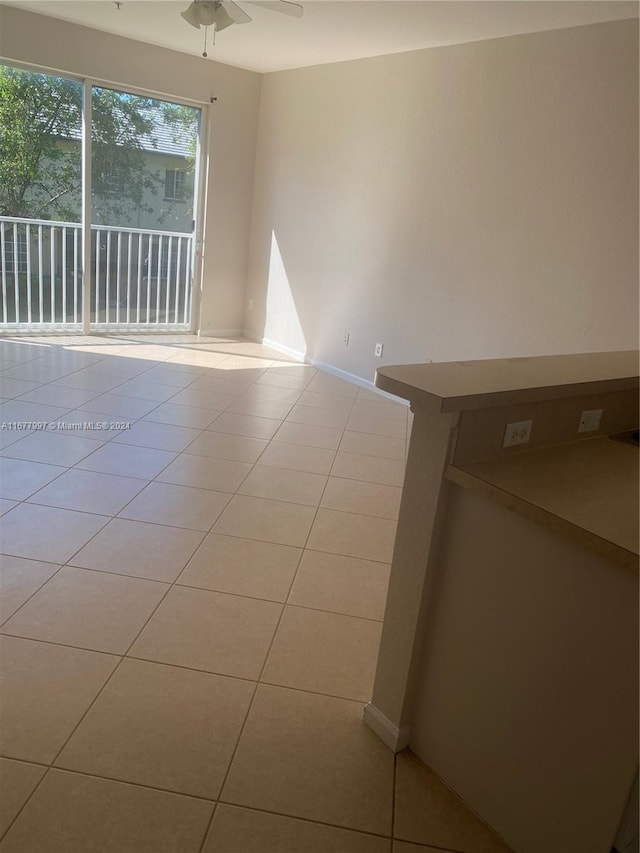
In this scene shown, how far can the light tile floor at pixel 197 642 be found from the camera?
1.39 metres

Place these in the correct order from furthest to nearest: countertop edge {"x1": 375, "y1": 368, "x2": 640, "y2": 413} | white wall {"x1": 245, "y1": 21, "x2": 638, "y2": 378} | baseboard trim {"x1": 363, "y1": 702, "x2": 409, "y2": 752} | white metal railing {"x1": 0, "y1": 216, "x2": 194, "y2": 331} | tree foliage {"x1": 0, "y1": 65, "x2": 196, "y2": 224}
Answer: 1. white metal railing {"x1": 0, "y1": 216, "x2": 194, "y2": 331}
2. tree foliage {"x1": 0, "y1": 65, "x2": 196, "y2": 224}
3. white wall {"x1": 245, "y1": 21, "x2": 638, "y2": 378}
4. baseboard trim {"x1": 363, "y1": 702, "x2": 409, "y2": 752}
5. countertop edge {"x1": 375, "y1": 368, "x2": 640, "y2": 413}

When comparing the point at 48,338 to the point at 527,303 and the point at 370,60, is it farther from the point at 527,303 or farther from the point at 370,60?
the point at 527,303

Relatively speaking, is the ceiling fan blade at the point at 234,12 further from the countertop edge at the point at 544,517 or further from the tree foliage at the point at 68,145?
the countertop edge at the point at 544,517

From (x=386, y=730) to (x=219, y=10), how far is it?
360 centimetres

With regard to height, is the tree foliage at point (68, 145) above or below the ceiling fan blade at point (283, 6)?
below

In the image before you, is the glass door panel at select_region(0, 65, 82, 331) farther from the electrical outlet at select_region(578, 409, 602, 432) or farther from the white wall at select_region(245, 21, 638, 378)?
the electrical outlet at select_region(578, 409, 602, 432)

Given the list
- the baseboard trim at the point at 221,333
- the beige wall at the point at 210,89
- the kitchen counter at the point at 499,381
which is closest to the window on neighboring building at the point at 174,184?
the beige wall at the point at 210,89

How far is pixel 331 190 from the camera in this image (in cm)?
527

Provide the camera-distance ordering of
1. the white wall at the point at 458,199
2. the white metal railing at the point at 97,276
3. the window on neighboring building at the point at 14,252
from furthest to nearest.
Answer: the white metal railing at the point at 97,276 → the window on neighboring building at the point at 14,252 → the white wall at the point at 458,199

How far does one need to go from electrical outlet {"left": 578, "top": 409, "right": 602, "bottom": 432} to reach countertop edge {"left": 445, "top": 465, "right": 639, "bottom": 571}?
47 centimetres

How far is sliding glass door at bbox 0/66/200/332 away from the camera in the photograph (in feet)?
17.0

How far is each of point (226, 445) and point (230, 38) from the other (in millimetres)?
3328

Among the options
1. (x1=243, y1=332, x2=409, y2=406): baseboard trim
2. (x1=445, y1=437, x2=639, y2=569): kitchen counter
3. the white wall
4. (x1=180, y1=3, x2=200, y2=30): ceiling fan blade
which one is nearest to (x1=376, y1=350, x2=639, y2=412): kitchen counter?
(x1=445, y1=437, x2=639, y2=569): kitchen counter

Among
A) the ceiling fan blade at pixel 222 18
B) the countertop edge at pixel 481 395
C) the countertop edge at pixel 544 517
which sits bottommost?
the countertop edge at pixel 544 517
